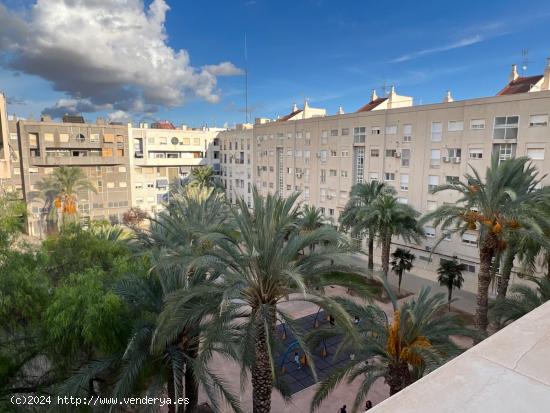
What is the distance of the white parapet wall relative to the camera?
6.89 ft

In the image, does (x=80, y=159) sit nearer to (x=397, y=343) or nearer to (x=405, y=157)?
(x=405, y=157)

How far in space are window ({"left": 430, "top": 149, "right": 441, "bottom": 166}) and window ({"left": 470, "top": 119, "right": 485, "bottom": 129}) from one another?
8.92 ft

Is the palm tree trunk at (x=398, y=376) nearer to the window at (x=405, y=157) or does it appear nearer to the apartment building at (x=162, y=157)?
the window at (x=405, y=157)

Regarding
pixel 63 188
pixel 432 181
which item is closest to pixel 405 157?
pixel 432 181

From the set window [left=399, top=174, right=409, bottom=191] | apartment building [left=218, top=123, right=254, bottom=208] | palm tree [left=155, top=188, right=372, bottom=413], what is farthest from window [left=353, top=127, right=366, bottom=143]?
palm tree [left=155, top=188, right=372, bottom=413]

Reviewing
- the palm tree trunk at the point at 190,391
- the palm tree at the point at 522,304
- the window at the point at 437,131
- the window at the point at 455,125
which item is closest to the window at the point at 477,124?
the window at the point at 455,125

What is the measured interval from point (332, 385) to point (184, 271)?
15.0 ft

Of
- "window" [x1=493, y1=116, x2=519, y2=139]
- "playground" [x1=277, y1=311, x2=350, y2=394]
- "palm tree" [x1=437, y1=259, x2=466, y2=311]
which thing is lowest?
"playground" [x1=277, y1=311, x2=350, y2=394]

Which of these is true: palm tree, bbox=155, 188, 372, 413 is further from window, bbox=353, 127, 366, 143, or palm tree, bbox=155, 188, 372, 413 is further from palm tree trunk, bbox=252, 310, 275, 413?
window, bbox=353, 127, 366, 143

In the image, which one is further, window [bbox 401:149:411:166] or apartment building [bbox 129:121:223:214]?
apartment building [bbox 129:121:223:214]

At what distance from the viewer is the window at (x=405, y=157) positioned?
2817 centimetres

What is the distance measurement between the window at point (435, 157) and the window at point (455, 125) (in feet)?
5.48

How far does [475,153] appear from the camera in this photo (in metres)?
24.4

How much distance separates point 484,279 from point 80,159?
4071cm
